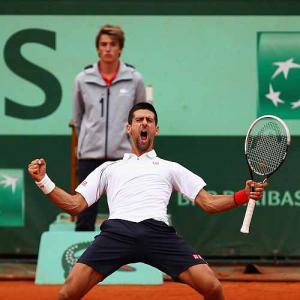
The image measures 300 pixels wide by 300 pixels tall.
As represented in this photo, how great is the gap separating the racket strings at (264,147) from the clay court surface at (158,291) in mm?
1810

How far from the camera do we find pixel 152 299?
7887mm

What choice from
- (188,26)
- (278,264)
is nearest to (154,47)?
(188,26)

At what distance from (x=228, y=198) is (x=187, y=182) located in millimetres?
339

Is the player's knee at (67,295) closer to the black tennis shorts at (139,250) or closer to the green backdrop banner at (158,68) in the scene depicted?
the black tennis shorts at (139,250)

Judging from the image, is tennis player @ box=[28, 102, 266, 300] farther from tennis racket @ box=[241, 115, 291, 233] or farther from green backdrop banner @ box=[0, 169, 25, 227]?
green backdrop banner @ box=[0, 169, 25, 227]

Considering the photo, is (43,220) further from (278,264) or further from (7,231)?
(278,264)

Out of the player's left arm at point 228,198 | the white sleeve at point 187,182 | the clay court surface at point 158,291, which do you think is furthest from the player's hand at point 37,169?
the clay court surface at point 158,291

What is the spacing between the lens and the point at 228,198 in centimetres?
634

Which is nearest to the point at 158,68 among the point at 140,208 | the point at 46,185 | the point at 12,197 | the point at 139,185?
the point at 12,197

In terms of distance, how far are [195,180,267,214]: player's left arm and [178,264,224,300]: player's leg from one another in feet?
1.26

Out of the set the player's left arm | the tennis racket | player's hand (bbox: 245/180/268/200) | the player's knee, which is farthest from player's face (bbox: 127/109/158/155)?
the player's knee

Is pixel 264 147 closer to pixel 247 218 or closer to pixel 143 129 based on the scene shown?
pixel 247 218

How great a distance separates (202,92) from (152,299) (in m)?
2.40

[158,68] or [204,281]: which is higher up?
[158,68]
